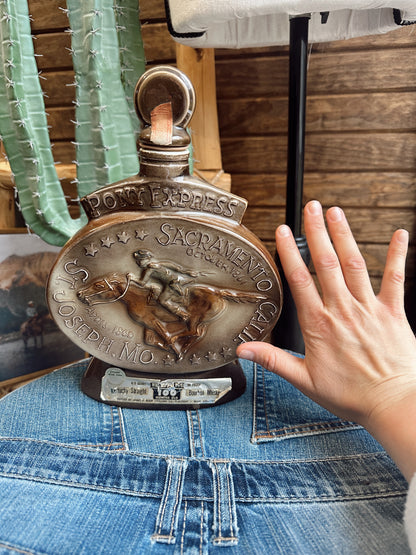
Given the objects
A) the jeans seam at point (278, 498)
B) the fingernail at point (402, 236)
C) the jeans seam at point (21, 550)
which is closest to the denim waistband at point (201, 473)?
the jeans seam at point (278, 498)

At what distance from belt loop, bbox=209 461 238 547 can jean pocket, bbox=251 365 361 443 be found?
12cm

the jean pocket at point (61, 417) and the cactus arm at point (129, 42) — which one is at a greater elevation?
the cactus arm at point (129, 42)

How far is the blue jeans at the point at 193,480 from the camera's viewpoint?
1.89 feet

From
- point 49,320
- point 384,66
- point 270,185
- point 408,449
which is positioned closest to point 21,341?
point 49,320

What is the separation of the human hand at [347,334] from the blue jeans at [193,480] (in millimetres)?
101

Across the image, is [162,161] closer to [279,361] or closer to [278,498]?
[279,361]

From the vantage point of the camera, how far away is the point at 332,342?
0.73 metres

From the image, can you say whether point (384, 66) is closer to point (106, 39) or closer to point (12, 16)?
point (106, 39)

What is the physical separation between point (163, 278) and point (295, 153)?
17.7 inches

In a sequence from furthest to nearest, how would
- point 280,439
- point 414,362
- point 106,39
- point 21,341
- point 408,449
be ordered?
point 21,341
point 106,39
point 280,439
point 414,362
point 408,449

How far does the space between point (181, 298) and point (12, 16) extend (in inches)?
25.7

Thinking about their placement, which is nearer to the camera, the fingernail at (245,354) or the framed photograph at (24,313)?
the fingernail at (245,354)

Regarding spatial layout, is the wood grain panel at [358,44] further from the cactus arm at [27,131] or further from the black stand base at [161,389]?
the black stand base at [161,389]

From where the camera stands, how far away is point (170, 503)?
63 centimetres
